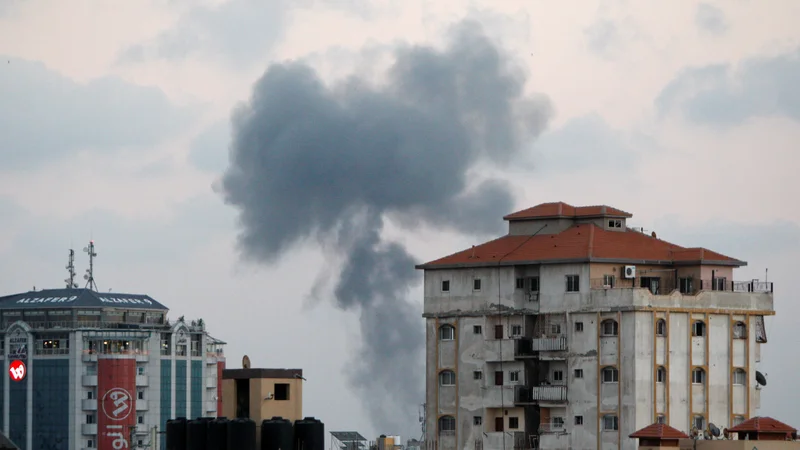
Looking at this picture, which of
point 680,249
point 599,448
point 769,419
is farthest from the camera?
point 680,249

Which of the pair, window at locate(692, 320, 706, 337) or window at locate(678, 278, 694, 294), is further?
window at locate(678, 278, 694, 294)

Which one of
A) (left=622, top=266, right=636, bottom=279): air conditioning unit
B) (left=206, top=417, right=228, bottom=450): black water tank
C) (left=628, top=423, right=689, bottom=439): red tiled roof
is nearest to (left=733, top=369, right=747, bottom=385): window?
(left=622, top=266, right=636, bottom=279): air conditioning unit

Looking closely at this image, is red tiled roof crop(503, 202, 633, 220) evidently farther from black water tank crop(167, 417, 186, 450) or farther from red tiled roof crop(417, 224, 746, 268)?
black water tank crop(167, 417, 186, 450)

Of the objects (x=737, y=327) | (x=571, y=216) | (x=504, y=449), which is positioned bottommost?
(x=504, y=449)

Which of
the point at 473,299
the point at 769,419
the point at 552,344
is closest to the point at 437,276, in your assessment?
the point at 473,299

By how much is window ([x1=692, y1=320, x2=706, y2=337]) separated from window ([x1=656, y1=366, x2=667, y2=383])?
176 inches

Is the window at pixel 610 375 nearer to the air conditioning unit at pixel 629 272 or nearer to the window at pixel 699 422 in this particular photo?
the window at pixel 699 422

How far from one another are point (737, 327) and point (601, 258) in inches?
458

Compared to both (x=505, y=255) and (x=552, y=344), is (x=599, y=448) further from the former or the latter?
(x=505, y=255)

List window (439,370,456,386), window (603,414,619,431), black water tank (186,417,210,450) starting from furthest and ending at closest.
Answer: window (439,370,456,386)
window (603,414,619,431)
black water tank (186,417,210,450)

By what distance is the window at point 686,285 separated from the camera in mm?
135500

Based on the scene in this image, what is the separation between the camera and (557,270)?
13475 centimetres

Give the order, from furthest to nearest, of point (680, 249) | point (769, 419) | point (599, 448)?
point (680, 249) < point (599, 448) < point (769, 419)

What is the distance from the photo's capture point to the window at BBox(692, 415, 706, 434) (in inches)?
5123
